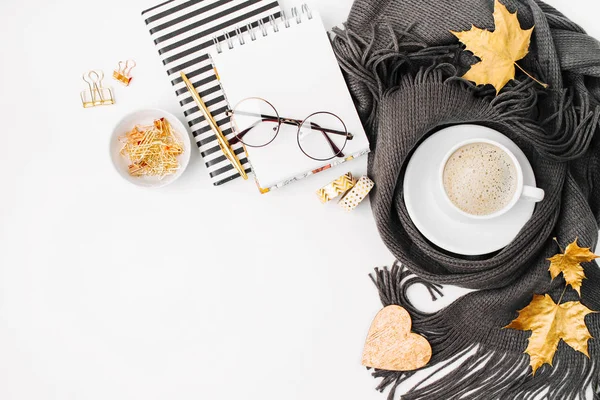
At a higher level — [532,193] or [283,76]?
[283,76]

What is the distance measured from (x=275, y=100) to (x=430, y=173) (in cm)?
30

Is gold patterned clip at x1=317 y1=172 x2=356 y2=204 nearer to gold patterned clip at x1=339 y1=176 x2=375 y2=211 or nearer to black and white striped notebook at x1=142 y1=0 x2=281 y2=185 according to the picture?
gold patterned clip at x1=339 y1=176 x2=375 y2=211

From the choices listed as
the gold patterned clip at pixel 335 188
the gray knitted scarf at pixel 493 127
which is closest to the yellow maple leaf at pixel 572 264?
the gray knitted scarf at pixel 493 127

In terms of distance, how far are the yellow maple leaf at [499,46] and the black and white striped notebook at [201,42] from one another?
364 millimetres

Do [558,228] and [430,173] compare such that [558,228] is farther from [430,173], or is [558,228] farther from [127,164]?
[127,164]

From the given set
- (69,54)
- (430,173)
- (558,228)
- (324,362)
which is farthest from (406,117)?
(69,54)

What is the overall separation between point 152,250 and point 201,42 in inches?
15.7

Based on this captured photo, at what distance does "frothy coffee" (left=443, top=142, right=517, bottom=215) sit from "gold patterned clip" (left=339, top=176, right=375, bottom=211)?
154 millimetres

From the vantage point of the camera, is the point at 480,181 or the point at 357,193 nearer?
the point at 480,181

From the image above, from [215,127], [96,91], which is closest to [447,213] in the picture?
[215,127]

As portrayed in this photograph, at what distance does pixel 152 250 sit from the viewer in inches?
40.8

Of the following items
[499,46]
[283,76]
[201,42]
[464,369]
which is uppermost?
[201,42]

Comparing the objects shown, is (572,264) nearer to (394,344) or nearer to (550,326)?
(550,326)

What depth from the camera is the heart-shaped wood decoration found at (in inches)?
39.7
